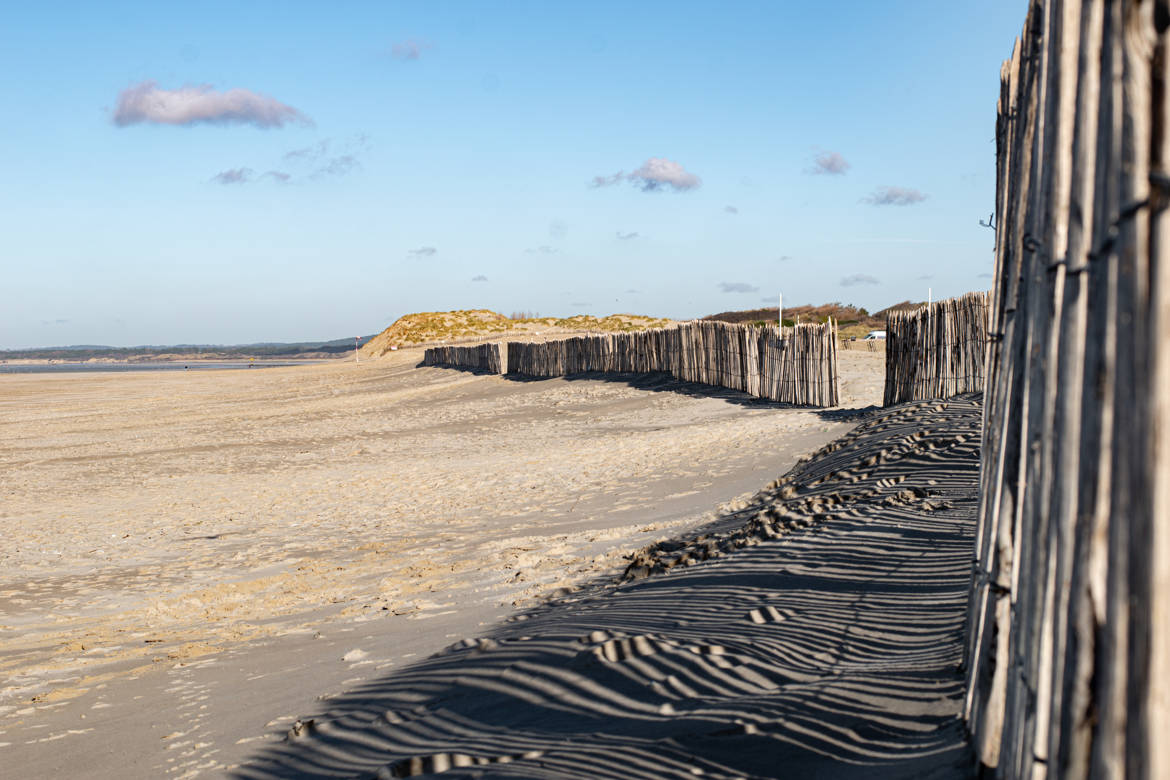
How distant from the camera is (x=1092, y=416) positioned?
127cm

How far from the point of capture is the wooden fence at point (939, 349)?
33.1 feet

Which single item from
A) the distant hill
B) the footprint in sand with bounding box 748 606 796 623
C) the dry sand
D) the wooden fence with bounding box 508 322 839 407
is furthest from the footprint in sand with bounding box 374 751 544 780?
the distant hill

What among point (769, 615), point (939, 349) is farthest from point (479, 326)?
point (769, 615)

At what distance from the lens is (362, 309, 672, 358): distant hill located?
151ft

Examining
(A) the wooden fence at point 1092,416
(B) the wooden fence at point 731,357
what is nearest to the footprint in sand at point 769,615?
(A) the wooden fence at point 1092,416

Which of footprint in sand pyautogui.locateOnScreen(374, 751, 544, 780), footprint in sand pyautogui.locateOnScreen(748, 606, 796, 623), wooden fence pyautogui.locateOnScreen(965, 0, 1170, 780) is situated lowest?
footprint in sand pyautogui.locateOnScreen(374, 751, 544, 780)

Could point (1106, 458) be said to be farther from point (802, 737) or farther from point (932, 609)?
point (932, 609)

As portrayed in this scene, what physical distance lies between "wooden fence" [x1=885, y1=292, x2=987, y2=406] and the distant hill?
32.1 metres

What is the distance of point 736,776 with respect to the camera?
2.49 m

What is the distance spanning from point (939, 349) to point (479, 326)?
4145 centimetres

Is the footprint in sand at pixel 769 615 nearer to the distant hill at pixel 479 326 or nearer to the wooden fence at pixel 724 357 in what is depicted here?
the wooden fence at pixel 724 357

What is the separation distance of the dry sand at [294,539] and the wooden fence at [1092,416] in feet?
9.80

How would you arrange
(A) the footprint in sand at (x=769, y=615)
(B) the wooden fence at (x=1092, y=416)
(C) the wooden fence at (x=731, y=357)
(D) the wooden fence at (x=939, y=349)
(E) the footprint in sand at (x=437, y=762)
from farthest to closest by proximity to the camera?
(C) the wooden fence at (x=731, y=357) → (D) the wooden fence at (x=939, y=349) → (A) the footprint in sand at (x=769, y=615) → (E) the footprint in sand at (x=437, y=762) → (B) the wooden fence at (x=1092, y=416)

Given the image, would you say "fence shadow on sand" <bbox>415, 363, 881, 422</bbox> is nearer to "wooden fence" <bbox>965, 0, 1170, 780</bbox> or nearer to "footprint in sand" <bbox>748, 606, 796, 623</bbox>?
"footprint in sand" <bbox>748, 606, 796, 623</bbox>
